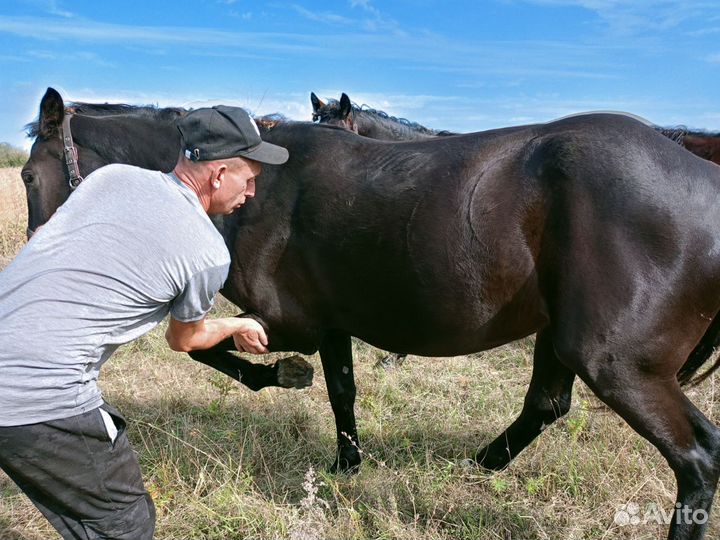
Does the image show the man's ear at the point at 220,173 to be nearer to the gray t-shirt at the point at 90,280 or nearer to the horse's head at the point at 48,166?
the gray t-shirt at the point at 90,280

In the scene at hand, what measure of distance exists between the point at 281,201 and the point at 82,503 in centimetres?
172

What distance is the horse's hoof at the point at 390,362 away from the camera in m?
5.38

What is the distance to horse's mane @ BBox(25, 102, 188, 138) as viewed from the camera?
Result: 392cm

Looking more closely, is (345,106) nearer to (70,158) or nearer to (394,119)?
(394,119)

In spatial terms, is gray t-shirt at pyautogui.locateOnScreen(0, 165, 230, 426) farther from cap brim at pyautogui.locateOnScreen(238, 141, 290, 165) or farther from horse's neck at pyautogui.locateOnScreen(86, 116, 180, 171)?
horse's neck at pyautogui.locateOnScreen(86, 116, 180, 171)

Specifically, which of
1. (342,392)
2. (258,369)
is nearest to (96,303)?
(258,369)

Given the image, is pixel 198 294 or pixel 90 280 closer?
pixel 90 280

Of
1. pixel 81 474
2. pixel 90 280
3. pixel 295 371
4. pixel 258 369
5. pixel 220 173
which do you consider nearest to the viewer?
pixel 90 280

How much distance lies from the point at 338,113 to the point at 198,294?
239 inches

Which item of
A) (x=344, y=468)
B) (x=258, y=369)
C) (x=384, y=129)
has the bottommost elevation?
(x=344, y=468)

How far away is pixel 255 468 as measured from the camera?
3791 mm

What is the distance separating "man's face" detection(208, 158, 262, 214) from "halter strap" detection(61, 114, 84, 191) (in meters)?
1.87

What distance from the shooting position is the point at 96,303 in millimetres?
1922

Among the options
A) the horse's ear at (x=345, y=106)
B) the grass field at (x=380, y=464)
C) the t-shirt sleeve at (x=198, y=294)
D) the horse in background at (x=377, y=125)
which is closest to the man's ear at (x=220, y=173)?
the t-shirt sleeve at (x=198, y=294)
